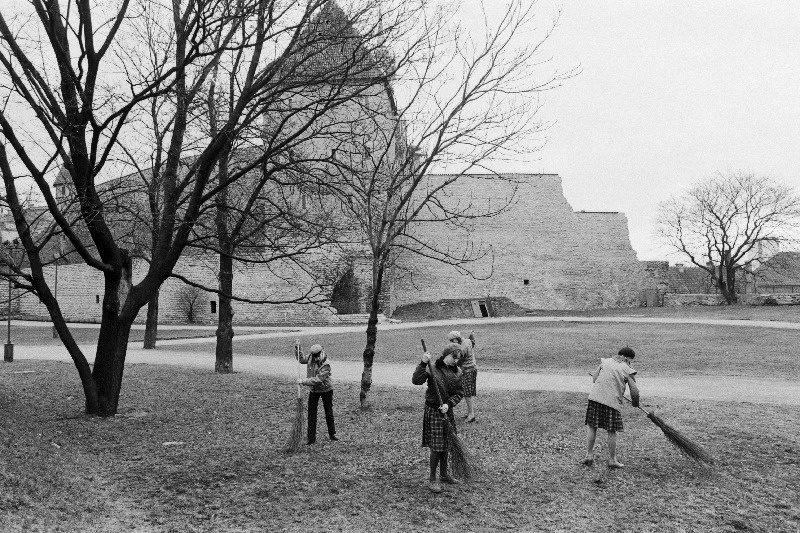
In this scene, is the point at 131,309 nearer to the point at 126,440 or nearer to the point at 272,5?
the point at 126,440

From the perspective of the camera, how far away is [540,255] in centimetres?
4819

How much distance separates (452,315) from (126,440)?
111 ft

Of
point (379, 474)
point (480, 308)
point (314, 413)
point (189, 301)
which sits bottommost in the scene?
point (379, 474)

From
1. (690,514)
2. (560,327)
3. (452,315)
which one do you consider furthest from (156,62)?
(452,315)

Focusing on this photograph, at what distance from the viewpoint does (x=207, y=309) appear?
134 ft

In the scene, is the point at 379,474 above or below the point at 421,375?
below

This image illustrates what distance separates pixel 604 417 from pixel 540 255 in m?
40.4

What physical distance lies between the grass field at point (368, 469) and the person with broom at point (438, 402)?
392 millimetres

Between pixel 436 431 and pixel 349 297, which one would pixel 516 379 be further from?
pixel 349 297

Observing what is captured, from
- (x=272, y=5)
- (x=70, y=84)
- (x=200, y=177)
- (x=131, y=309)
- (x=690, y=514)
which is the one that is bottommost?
(x=690, y=514)

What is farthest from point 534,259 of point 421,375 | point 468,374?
point 421,375

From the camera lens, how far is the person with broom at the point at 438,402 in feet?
25.8

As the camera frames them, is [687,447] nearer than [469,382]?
Yes

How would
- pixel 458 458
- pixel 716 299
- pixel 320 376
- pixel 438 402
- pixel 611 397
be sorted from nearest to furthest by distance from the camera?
pixel 438 402 → pixel 458 458 → pixel 611 397 → pixel 320 376 → pixel 716 299
